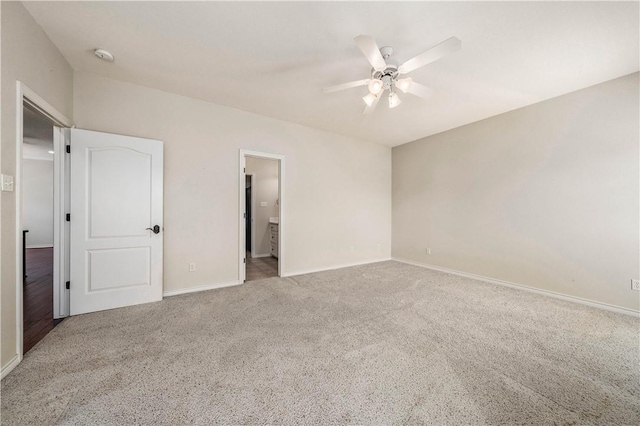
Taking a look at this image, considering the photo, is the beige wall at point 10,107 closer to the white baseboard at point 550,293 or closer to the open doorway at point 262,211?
the open doorway at point 262,211

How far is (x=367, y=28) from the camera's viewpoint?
1.99 metres

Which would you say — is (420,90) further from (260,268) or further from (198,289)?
(260,268)

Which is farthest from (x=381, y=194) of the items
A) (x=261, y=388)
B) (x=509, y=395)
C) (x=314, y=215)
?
(x=261, y=388)

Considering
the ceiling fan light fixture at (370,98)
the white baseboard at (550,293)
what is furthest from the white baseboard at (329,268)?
the ceiling fan light fixture at (370,98)

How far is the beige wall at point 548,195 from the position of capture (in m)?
2.73

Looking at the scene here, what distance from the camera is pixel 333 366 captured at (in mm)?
1749

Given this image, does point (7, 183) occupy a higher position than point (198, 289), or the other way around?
point (7, 183)

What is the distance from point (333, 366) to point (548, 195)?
3694 millimetres

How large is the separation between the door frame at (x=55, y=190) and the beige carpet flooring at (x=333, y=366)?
0.39 meters

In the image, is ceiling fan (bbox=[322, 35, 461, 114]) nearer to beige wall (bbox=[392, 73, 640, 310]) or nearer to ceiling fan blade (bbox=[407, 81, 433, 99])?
ceiling fan blade (bbox=[407, 81, 433, 99])

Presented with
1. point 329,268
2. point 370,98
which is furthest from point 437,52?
point 329,268

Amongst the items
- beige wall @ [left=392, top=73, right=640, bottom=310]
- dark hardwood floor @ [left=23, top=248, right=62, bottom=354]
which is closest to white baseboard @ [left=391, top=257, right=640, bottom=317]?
beige wall @ [left=392, top=73, right=640, bottom=310]

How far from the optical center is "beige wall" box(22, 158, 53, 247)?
683 cm

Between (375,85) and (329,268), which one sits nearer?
(375,85)
